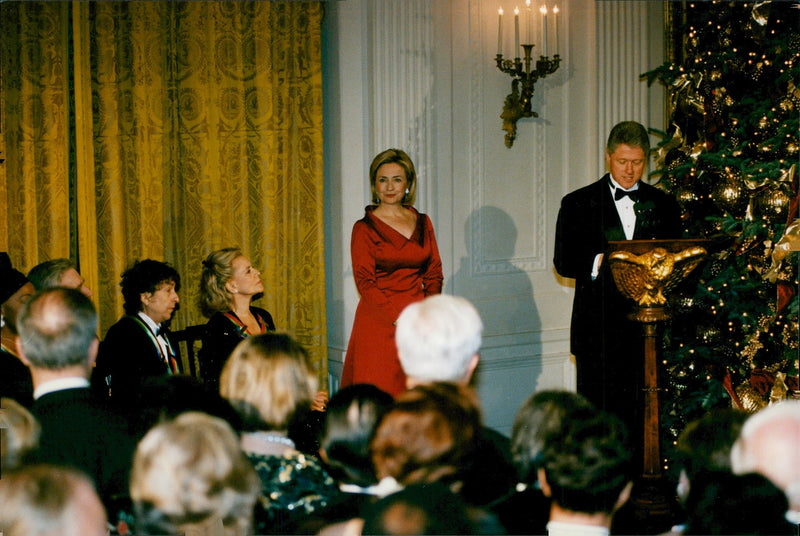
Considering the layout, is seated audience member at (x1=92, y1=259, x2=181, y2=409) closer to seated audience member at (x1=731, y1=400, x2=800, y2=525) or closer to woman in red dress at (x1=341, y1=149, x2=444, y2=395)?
woman in red dress at (x1=341, y1=149, x2=444, y2=395)

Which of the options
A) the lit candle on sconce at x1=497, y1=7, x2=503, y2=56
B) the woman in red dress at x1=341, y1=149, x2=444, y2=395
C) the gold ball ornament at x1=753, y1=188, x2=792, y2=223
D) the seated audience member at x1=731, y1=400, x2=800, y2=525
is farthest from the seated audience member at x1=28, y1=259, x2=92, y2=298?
the gold ball ornament at x1=753, y1=188, x2=792, y2=223

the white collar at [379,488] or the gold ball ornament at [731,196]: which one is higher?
the gold ball ornament at [731,196]

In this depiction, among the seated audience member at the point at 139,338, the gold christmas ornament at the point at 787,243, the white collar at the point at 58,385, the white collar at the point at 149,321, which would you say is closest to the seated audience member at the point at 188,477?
the white collar at the point at 58,385

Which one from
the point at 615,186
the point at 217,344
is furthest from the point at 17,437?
the point at 615,186

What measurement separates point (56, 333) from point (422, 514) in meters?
1.12

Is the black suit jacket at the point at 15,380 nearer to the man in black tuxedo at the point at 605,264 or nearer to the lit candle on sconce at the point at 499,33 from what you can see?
the man in black tuxedo at the point at 605,264

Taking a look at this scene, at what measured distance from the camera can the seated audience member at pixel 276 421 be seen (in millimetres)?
2104

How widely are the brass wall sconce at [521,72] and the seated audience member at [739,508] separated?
3.81 meters

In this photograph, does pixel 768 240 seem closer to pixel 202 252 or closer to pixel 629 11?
pixel 629 11

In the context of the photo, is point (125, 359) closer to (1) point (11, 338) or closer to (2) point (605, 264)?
(1) point (11, 338)

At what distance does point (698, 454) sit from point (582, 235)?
7.27ft

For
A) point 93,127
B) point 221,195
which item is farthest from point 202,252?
point 93,127

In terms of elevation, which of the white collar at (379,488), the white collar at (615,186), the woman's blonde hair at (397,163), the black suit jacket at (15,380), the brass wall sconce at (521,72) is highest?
the brass wall sconce at (521,72)

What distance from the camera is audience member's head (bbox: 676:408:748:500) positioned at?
2.17 meters
